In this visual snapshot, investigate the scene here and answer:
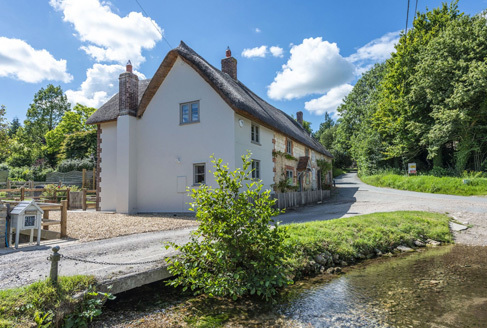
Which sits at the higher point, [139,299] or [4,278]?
[4,278]

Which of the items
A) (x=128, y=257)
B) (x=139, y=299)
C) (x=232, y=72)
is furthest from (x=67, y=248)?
(x=232, y=72)

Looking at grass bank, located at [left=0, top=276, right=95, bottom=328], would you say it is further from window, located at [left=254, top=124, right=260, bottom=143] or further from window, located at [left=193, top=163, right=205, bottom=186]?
window, located at [left=254, top=124, right=260, bottom=143]

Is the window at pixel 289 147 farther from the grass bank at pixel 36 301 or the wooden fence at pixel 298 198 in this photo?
the grass bank at pixel 36 301

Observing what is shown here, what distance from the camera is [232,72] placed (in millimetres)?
16688

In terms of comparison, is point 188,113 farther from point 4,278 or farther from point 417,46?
point 417,46

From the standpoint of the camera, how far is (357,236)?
25.5 ft

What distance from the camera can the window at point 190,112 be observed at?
13.0m

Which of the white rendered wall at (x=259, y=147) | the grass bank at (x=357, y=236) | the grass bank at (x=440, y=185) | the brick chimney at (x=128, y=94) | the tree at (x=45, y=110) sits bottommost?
the grass bank at (x=357, y=236)

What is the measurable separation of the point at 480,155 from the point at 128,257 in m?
24.6

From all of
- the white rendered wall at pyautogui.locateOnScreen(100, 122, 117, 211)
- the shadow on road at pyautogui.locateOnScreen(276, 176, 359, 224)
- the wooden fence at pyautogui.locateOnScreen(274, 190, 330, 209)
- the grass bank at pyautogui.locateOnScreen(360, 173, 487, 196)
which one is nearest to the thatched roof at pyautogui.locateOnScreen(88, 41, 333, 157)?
the white rendered wall at pyautogui.locateOnScreen(100, 122, 117, 211)

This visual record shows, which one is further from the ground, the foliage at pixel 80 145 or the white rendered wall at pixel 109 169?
the foliage at pixel 80 145

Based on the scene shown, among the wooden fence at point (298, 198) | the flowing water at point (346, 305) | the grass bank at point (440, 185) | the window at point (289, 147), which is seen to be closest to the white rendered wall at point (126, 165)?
the wooden fence at point (298, 198)

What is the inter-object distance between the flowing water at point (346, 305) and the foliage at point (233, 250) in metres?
0.32

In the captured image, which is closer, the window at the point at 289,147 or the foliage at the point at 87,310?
the foliage at the point at 87,310
